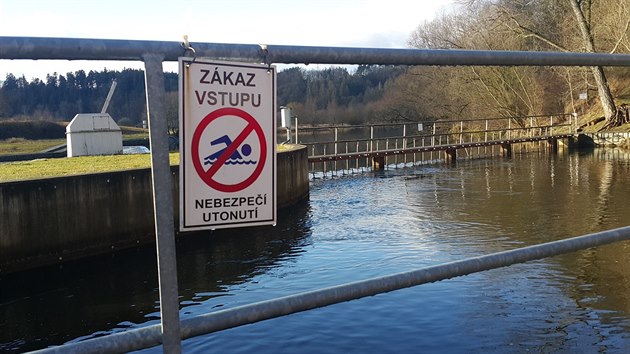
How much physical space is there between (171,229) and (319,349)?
4840 mm

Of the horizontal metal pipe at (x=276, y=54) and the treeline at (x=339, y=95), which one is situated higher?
the treeline at (x=339, y=95)

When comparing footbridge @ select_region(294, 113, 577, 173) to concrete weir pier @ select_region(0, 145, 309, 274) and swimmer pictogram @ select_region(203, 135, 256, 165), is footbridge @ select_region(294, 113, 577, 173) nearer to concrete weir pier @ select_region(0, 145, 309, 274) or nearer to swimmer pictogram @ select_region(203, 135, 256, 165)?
concrete weir pier @ select_region(0, 145, 309, 274)

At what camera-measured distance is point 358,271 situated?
9172 mm

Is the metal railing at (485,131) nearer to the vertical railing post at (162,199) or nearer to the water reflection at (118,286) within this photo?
the water reflection at (118,286)

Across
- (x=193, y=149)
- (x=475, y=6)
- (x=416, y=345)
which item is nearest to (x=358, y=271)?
(x=416, y=345)

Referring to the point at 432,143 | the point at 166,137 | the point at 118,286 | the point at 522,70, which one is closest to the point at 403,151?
the point at 432,143

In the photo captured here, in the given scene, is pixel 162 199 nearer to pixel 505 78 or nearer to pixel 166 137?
pixel 166 137

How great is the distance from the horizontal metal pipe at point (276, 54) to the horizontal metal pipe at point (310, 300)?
58 cm

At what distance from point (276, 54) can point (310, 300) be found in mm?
634

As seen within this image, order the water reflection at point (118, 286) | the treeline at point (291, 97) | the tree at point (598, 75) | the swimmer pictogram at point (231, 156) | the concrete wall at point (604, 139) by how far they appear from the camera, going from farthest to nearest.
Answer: the treeline at point (291, 97) < the tree at point (598, 75) < the concrete wall at point (604, 139) < the water reflection at point (118, 286) < the swimmer pictogram at point (231, 156)

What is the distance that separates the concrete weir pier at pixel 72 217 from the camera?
33.5 ft

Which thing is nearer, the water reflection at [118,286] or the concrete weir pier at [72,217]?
the water reflection at [118,286]

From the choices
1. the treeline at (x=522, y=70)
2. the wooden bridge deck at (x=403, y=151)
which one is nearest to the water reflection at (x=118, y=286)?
the wooden bridge deck at (x=403, y=151)

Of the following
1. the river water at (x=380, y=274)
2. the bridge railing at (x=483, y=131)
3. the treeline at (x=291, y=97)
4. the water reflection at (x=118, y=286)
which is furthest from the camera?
the treeline at (x=291, y=97)
